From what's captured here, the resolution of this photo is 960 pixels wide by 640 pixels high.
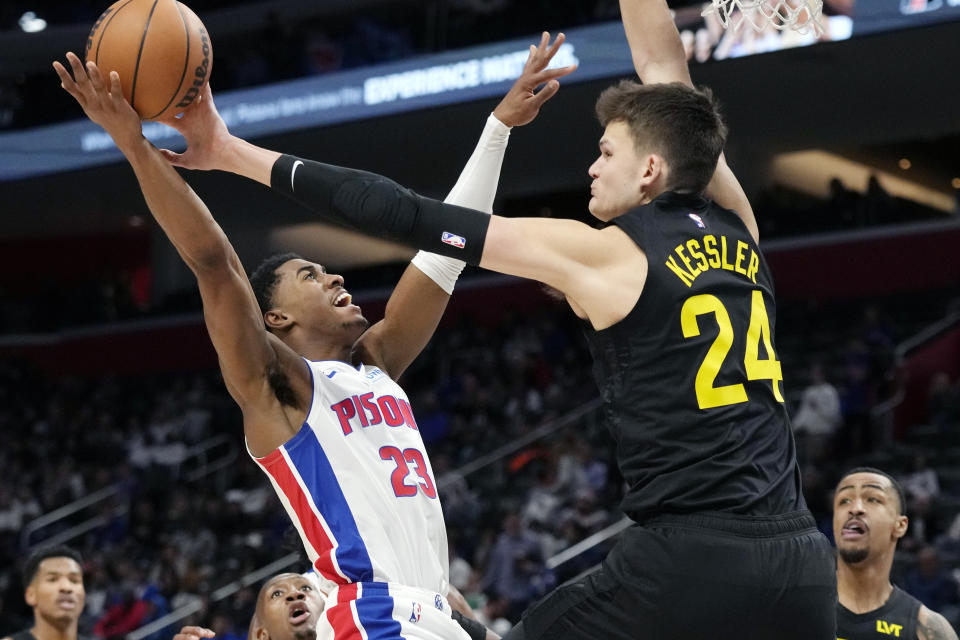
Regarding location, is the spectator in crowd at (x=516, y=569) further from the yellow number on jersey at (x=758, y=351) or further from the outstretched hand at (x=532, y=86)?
the yellow number on jersey at (x=758, y=351)

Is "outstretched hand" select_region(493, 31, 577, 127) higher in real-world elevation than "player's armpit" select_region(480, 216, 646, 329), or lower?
higher

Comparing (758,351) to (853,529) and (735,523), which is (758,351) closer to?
(735,523)

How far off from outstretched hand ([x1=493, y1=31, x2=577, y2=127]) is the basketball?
3.18 ft

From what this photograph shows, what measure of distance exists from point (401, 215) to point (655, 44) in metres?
1.17

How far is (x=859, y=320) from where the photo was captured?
1507 cm

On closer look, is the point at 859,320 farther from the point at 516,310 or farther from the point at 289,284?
the point at 289,284

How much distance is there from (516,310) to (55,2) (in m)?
10.8

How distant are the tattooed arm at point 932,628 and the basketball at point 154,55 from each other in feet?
12.3

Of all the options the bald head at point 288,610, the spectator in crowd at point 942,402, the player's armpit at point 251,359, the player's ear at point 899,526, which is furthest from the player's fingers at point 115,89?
the spectator in crowd at point 942,402

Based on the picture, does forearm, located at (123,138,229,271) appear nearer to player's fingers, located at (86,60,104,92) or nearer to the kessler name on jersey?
player's fingers, located at (86,60,104,92)

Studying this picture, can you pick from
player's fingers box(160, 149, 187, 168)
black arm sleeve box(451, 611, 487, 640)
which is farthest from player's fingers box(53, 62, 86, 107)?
black arm sleeve box(451, 611, 487, 640)

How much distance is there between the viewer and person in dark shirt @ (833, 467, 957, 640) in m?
5.46

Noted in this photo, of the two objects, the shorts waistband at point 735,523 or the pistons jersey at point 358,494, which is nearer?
the shorts waistband at point 735,523

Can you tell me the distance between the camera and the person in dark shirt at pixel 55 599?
20.9 ft
